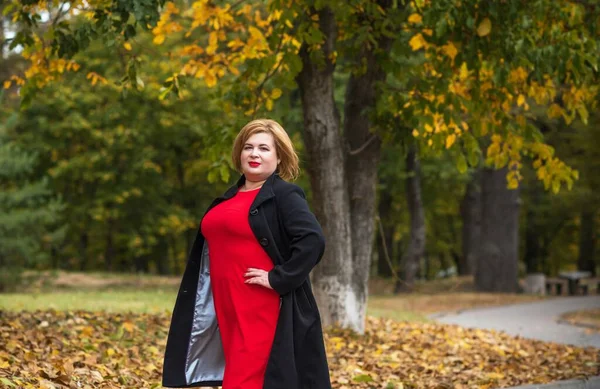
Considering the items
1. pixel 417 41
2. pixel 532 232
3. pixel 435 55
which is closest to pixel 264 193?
pixel 417 41

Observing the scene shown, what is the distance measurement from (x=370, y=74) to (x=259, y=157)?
5.71 meters

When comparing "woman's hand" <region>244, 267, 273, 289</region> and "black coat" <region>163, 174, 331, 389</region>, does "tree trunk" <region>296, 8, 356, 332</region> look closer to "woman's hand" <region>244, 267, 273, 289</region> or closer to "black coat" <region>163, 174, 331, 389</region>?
"black coat" <region>163, 174, 331, 389</region>

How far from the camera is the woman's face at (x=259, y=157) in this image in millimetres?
4441

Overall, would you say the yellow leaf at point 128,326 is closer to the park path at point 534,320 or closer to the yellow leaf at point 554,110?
the yellow leaf at point 554,110

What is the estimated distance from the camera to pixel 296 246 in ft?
13.9

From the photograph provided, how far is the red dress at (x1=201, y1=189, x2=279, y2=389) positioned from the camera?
4270 millimetres

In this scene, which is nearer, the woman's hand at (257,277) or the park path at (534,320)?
the woman's hand at (257,277)

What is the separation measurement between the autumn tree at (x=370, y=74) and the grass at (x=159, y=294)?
6924 millimetres

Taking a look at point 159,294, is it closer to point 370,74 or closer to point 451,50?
point 370,74

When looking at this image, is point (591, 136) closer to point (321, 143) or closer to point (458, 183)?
point (458, 183)

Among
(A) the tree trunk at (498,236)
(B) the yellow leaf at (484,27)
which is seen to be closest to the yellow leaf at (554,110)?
(B) the yellow leaf at (484,27)

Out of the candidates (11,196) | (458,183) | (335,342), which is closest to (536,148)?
(335,342)

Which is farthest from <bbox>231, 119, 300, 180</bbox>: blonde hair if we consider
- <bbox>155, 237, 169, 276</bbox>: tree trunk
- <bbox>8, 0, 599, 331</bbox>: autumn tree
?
<bbox>155, 237, 169, 276</bbox>: tree trunk

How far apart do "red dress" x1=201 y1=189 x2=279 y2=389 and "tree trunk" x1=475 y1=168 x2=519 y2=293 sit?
20.8 metres
